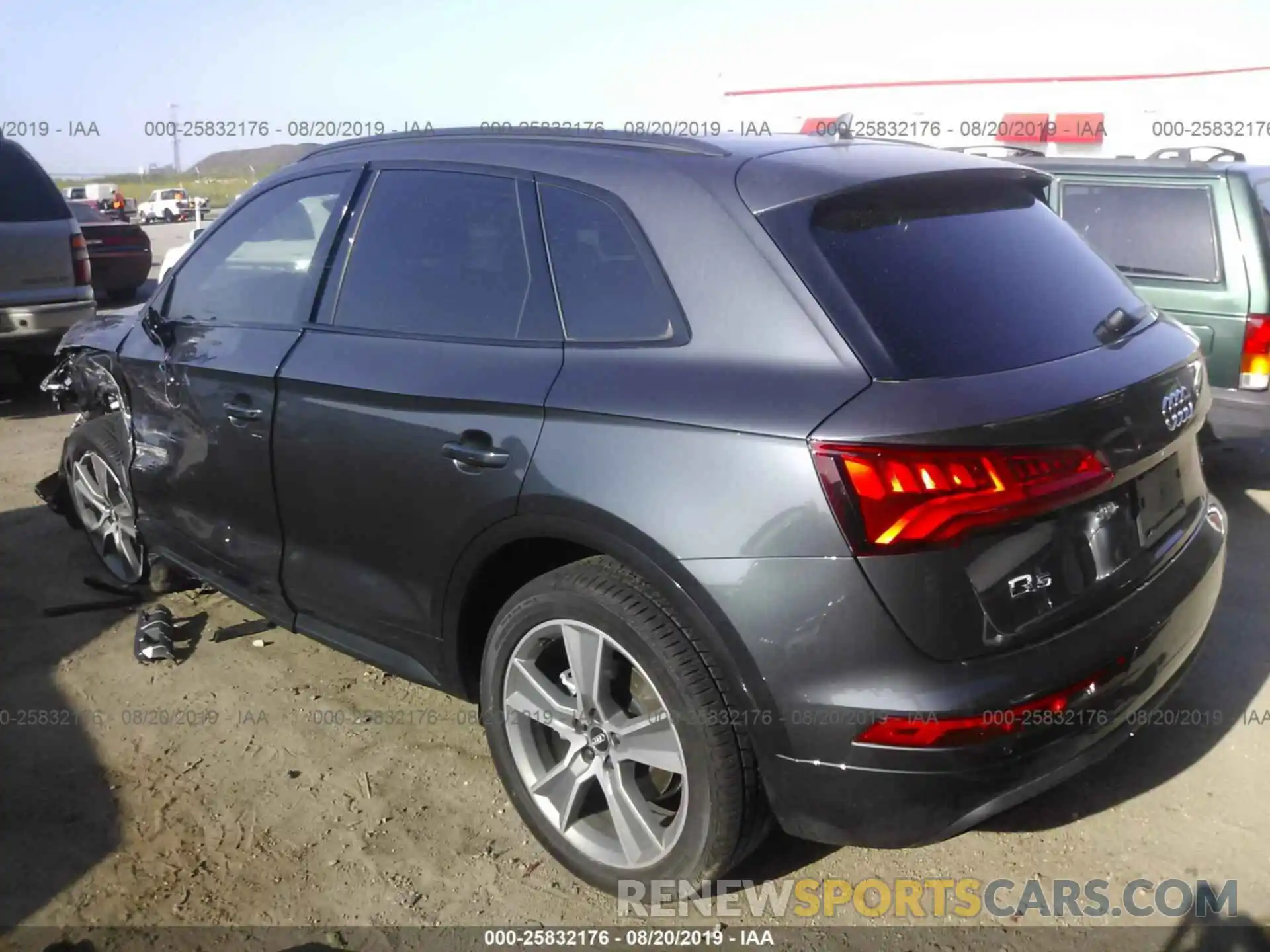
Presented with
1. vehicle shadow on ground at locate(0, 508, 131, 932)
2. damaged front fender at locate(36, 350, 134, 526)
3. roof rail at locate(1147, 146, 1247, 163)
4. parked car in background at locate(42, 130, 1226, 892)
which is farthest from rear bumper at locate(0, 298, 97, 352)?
roof rail at locate(1147, 146, 1247, 163)

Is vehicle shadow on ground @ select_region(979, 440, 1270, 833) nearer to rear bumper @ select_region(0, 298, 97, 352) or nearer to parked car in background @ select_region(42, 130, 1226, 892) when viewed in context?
parked car in background @ select_region(42, 130, 1226, 892)

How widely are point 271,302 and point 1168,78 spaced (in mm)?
15914

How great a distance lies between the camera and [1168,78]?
50.9 feet

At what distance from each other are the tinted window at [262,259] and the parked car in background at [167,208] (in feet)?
135

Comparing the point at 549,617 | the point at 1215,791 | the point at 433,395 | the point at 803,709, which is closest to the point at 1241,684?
the point at 1215,791

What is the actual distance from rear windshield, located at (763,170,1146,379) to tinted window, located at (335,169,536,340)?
2.71 ft

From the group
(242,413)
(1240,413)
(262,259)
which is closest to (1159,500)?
(242,413)

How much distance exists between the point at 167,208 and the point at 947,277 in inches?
1813

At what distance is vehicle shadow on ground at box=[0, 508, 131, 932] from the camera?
2891 millimetres

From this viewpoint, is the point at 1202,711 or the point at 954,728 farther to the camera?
the point at 1202,711

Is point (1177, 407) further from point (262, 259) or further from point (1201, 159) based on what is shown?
point (1201, 159)

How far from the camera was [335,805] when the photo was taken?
3.15 metres

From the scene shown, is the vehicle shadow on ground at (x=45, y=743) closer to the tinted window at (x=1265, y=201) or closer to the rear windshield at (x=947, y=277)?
the rear windshield at (x=947, y=277)

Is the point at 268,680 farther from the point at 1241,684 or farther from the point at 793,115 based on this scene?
the point at 793,115
